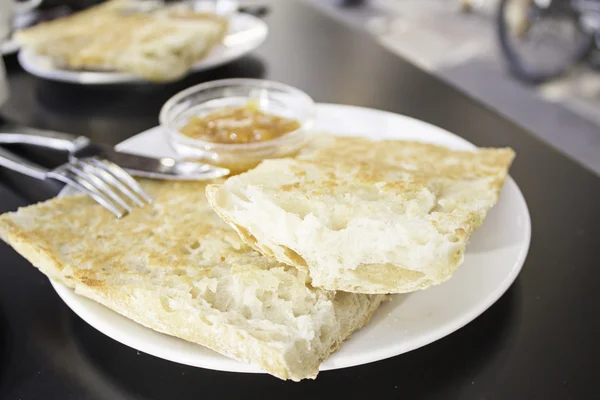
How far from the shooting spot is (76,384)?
5.15 ft

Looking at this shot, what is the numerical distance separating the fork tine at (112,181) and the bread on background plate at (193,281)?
0.06m

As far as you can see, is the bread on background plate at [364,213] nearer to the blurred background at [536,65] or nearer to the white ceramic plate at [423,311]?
the white ceramic plate at [423,311]

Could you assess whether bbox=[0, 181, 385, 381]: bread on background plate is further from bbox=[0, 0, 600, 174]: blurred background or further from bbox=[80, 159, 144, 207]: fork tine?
bbox=[0, 0, 600, 174]: blurred background

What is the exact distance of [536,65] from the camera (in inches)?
253

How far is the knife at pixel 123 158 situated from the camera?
2111 millimetres

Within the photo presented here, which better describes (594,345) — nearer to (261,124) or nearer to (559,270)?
(559,270)

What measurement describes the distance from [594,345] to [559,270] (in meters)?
0.33

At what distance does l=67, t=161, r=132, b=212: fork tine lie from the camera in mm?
1967

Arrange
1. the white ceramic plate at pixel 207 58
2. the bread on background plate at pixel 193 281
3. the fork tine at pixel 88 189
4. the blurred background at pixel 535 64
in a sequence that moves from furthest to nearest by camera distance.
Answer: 1. the blurred background at pixel 535 64
2. the white ceramic plate at pixel 207 58
3. the fork tine at pixel 88 189
4. the bread on background plate at pixel 193 281

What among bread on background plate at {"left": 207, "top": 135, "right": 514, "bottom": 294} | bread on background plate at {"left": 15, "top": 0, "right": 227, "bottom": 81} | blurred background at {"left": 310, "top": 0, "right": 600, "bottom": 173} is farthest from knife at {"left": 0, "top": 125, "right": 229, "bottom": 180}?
blurred background at {"left": 310, "top": 0, "right": 600, "bottom": 173}

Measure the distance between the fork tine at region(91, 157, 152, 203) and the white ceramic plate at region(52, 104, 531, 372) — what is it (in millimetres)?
427

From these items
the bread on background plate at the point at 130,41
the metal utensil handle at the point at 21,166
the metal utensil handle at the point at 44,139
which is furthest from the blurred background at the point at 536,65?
the metal utensil handle at the point at 21,166

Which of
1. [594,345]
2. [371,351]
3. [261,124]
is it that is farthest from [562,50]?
[371,351]

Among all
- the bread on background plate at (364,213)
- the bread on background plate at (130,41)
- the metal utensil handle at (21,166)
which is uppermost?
the bread on background plate at (364,213)
